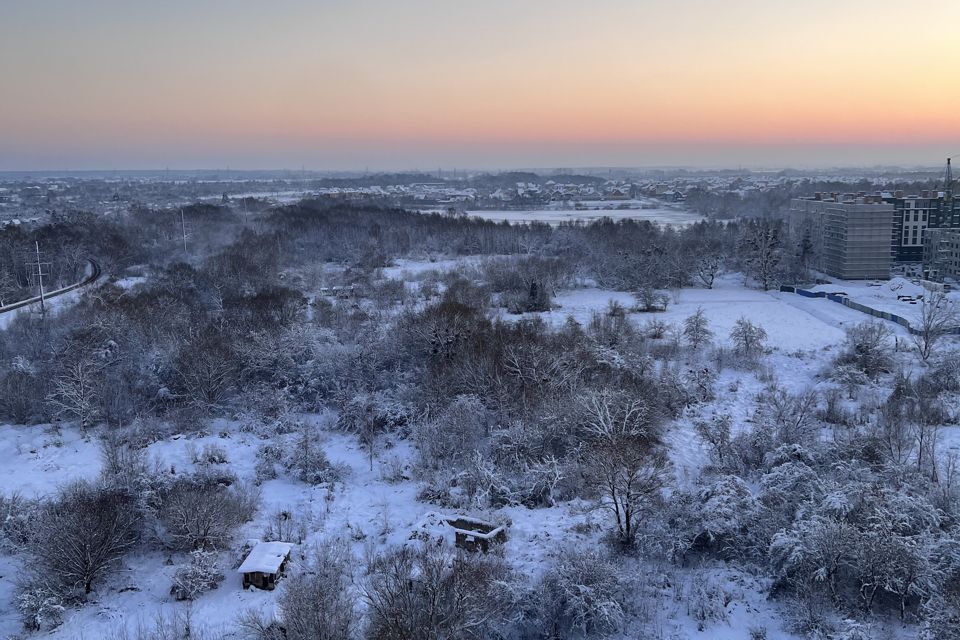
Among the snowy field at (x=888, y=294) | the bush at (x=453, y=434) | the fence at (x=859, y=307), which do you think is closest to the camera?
the bush at (x=453, y=434)

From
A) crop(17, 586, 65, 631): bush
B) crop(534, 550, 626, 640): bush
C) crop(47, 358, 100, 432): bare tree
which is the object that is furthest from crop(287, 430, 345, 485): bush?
crop(534, 550, 626, 640): bush

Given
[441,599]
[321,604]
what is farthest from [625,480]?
[321,604]

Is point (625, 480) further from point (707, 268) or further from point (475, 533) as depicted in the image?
point (707, 268)

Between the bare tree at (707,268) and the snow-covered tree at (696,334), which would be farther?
the bare tree at (707,268)

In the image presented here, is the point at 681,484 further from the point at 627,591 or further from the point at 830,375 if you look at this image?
the point at 830,375

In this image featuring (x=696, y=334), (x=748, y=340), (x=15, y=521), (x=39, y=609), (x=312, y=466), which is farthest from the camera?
(x=696, y=334)

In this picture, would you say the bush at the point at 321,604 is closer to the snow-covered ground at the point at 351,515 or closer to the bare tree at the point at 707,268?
the snow-covered ground at the point at 351,515

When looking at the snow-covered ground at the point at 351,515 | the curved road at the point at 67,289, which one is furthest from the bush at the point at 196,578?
the curved road at the point at 67,289
